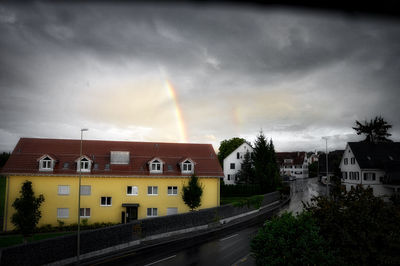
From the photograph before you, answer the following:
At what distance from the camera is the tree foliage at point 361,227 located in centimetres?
1301

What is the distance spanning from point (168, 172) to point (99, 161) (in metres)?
10.4

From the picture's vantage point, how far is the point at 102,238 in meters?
26.7

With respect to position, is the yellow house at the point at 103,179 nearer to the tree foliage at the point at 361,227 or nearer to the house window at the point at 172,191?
the house window at the point at 172,191

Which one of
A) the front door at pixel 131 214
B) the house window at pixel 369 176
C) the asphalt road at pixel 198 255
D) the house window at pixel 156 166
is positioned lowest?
the asphalt road at pixel 198 255

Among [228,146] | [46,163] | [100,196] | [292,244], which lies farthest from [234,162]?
[292,244]

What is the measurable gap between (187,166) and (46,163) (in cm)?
1977

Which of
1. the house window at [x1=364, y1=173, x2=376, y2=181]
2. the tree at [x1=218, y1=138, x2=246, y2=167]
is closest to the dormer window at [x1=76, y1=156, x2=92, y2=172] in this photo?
the house window at [x1=364, y1=173, x2=376, y2=181]

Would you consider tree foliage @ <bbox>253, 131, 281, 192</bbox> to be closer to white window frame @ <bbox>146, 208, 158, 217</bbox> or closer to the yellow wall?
the yellow wall

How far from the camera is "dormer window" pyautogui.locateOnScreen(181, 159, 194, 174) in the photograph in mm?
43728

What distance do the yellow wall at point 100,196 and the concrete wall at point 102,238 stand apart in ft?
18.2

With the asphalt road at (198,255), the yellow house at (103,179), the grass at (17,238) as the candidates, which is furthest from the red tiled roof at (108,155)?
the asphalt road at (198,255)

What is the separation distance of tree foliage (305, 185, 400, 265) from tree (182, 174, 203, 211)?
81.7 feet

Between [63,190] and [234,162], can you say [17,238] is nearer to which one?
[63,190]

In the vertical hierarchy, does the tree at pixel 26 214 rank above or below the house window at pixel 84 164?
below
